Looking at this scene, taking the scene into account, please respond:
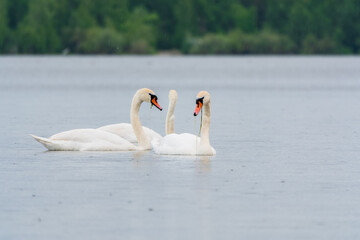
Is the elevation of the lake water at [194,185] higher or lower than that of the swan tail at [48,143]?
lower

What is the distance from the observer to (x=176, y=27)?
147 m

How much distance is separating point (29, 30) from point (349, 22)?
4340 cm

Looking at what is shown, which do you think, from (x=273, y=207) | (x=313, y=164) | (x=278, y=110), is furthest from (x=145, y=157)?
(x=278, y=110)

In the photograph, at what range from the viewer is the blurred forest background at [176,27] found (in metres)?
130

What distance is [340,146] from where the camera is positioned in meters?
20.8

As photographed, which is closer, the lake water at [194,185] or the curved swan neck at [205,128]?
the lake water at [194,185]

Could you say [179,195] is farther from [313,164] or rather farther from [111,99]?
[111,99]

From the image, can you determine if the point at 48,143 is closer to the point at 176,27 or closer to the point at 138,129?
the point at 138,129

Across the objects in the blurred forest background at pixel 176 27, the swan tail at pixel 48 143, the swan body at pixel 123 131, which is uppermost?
the blurred forest background at pixel 176 27

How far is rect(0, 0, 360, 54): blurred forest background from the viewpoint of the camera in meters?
130

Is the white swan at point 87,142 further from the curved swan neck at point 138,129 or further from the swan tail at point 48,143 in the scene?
the curved swan neck at point 138,129

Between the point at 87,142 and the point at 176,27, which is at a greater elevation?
the point at 176,27

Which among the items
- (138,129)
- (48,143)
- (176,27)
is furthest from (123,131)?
(176,27)

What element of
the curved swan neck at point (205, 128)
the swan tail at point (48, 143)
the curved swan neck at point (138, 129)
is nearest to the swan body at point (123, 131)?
the curved swan neck at point (138, 129)
